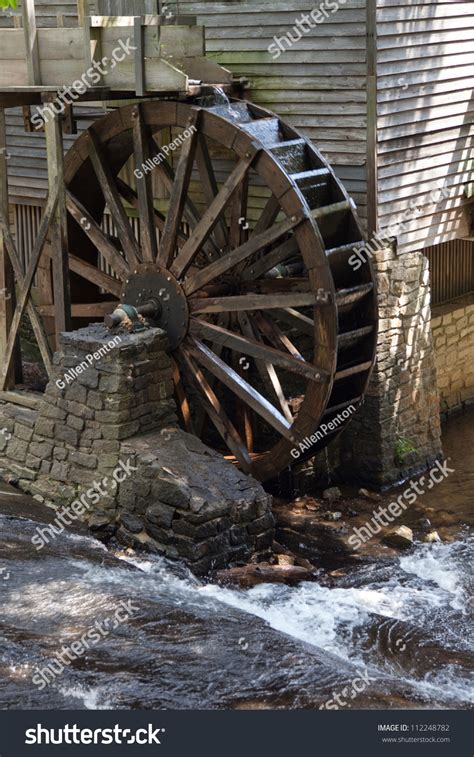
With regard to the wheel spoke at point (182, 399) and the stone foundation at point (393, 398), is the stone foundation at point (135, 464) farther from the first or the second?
the stone foundation at point (393, 398)

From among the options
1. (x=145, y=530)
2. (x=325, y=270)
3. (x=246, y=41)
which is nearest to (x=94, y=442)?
(x=145, y=530)

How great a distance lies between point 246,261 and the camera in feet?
33.8

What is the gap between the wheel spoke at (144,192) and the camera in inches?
392

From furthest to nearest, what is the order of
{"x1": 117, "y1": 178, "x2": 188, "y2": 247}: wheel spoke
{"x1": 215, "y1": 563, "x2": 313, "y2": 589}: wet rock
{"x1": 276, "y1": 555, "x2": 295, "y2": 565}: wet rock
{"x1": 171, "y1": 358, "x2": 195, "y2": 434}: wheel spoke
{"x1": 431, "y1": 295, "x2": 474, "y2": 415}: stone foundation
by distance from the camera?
1. {"x1": 431, "y1": 295, "x2": 474, "y2": 415}: stone foundation
2. {"x1": 117, "y1": 178, "x2": 188, "y2": 247}: wheel spoke
3. {"x1": 171, "y1": 358, "x2": 195, "y2": 434}: wheel spoke
4. {"x1": 276, "y1": 555, "x2": 295, "y2": 565}: wet rock
5. {"x1": 215, "y1": 563, "x2": 313, "y2": 589}: wet rock

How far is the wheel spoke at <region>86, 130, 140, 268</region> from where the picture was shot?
33.8 feet

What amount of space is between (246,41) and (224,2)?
1.29 ft

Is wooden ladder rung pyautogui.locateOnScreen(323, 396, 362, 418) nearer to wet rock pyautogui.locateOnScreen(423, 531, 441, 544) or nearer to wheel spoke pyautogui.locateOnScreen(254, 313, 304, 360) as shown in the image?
wheel spoke pyautogui.locateOnScreen(254, 313, 304, 360)

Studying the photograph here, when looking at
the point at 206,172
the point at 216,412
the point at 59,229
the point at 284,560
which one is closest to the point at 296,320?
the point at 216,412

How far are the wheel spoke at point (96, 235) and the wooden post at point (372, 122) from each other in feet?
6.97

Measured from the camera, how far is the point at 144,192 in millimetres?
10156

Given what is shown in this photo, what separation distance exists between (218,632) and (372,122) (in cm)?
457

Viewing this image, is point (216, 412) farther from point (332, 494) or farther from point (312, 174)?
point (312, 174)

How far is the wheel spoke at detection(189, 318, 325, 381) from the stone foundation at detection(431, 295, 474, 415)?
2.92 m

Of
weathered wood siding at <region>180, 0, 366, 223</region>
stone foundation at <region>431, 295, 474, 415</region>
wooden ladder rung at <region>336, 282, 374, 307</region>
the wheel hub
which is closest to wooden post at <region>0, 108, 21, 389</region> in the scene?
the wheel hub
